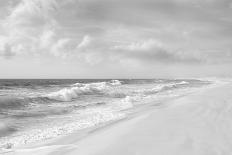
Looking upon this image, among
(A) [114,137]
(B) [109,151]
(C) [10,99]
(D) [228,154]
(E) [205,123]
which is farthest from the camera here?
(C) [10,99]

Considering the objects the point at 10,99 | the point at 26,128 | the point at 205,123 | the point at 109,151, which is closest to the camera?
the point at 109,151

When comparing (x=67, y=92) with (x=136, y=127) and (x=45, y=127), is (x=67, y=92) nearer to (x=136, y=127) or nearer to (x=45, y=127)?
(x=45, y=127)

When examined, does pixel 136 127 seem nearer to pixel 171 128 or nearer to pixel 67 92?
pixel 171 128

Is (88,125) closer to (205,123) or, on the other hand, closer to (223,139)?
(205,123)

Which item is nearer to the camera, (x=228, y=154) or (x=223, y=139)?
(x=228, y=154)

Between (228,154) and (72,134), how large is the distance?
144 inches

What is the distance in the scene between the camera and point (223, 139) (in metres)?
4.34

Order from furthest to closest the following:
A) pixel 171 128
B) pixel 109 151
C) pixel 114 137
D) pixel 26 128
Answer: pixel 26 128, pixel 171 128, pixel 114 137, pixel 109 151

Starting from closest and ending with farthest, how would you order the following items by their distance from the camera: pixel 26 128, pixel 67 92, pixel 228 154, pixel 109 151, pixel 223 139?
pixel 228 154
pixel 109 151
pixel 223 139
pixel 26 128
pixel 67 92

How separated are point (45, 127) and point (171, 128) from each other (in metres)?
3.87

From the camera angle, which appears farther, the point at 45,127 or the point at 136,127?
the point at 45,127

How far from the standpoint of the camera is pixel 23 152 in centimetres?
404

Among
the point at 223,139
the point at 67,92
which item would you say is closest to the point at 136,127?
the point at 223,139

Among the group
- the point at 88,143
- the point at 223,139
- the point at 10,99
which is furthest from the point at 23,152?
Result: the point at 10,99
